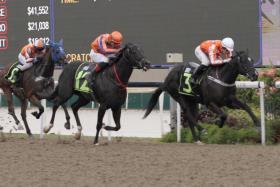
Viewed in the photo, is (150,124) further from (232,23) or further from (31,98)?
(31,98)

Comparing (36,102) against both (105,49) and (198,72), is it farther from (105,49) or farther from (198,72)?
(198,72)

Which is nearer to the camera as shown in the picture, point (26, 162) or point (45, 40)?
point (26, 162)

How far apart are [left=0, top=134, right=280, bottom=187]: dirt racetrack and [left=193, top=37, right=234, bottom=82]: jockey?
1000mm

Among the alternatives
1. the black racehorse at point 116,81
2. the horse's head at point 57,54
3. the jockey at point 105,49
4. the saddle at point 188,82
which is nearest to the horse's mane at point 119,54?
the black racehorse at point 116,81

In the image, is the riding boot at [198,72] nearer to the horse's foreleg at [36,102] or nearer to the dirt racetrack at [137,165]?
the dirt racetrack at [137,165]

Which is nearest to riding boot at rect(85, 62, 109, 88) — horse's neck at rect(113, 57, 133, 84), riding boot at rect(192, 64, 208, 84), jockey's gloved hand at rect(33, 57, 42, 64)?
horse's neck at rect(113, 57, 133, 84)

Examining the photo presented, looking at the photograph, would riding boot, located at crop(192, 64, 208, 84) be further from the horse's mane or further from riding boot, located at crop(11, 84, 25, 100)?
riding boot, located at crop(11, 84, 25, 100)

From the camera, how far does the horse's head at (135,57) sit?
300 inches

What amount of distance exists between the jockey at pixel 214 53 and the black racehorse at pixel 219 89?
7 centimetres

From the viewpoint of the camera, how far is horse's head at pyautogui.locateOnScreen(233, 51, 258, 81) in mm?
7562

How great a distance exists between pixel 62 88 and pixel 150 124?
10.7ft

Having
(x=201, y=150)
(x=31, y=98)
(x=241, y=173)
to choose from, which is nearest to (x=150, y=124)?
(x=31, y=98)

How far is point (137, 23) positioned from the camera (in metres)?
11.8

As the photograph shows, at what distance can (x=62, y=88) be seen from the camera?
8.87m
